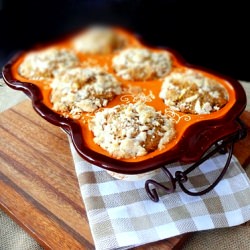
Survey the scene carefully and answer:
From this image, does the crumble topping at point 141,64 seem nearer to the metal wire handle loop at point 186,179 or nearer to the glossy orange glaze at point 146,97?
the glossy orange glaze at point 146,97

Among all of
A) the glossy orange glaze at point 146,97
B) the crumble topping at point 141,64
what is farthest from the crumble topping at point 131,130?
the crumble topping at point 141,64

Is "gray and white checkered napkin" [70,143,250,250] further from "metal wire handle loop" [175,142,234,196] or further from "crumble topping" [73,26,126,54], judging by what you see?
"crumble topping" [73,26,126,54]

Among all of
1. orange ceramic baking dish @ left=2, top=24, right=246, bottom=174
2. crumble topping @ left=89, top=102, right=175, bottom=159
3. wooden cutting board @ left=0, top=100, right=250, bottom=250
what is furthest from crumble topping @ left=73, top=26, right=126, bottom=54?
wooden cutting board @ left=0, top=100, right=250, bottom=250

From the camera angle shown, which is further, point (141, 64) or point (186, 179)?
point (141, 64)

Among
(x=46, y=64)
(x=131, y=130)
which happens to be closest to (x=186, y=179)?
(x=131, y=130)

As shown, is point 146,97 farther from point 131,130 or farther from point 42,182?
point 42,182
